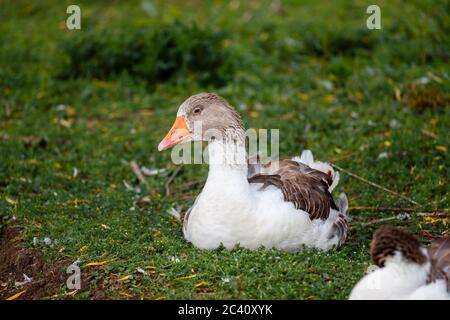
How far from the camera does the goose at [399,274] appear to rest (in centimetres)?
464

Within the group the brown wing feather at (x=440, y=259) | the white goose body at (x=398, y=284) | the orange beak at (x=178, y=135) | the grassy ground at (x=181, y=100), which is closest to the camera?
the white goose body at (x=398, y=284)

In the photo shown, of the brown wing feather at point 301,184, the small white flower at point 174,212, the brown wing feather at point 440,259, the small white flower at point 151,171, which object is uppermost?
the brown wing feather at point 301,184

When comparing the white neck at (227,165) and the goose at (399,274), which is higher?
the white neck at (227,165)

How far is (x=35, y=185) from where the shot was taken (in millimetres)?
7691

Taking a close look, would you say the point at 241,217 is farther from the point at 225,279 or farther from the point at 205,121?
the point at 205,121

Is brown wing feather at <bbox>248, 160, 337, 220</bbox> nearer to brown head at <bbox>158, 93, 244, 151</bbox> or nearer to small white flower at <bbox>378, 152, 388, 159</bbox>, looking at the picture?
brown head at <bbox>158, 93, 244, 151</bbox>

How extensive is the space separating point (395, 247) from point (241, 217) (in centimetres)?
150

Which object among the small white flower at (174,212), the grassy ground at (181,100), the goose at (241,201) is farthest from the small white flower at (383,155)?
the small white flower at (174,212)

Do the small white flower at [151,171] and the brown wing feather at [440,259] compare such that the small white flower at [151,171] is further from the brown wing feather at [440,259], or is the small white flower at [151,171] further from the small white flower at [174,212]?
the brown wing feather at [440,259]

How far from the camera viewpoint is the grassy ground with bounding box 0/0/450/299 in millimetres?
5648

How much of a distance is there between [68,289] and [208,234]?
1251 millimetres

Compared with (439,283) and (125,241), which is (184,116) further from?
(439,283)

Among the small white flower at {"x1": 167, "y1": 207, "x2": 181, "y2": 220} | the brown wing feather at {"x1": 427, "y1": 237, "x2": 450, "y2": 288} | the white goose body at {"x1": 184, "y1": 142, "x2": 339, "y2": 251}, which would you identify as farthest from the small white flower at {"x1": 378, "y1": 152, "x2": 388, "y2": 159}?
the brown wing feather at {"x1": 427, "y1": 237, "x2": 450, "y2": 288}

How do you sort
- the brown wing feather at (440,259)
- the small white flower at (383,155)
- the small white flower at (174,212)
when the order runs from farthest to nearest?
the small white flower at (383,155)
the small white flower at (174,212)
the brown wing feather at (440,259)
